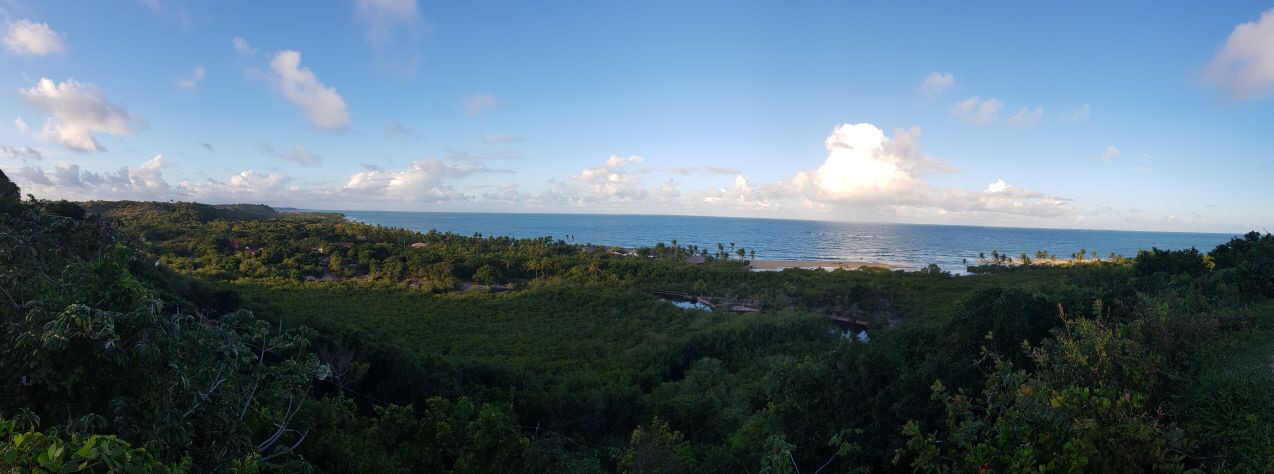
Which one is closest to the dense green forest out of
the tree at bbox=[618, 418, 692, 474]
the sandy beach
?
the tree at bbox=[618, 418, 692, 474]

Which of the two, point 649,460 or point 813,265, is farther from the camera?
point 813,265

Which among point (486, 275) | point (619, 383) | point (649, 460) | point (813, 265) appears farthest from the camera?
point (813, 265)

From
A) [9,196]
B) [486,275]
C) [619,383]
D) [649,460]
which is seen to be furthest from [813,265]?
[9,196]

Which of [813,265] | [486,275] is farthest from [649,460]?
[813,265]

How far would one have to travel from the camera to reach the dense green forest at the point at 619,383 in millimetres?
4293

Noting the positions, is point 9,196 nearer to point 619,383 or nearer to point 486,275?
point 619,383

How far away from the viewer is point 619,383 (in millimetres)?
24000

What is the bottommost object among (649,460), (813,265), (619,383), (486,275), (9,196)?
(813,265)

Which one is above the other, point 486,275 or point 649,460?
point 649,460

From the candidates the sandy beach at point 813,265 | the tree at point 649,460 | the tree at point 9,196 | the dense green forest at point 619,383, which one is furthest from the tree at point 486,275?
the tree at point 649,460

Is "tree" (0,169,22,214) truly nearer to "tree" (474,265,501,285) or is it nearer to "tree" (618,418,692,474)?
"tree" (618,418,692,474)

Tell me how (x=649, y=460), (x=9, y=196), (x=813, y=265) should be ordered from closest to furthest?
(x=649, y=460)
(x=9, y=196)
(x=813, y=265)

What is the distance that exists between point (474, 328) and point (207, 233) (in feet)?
179

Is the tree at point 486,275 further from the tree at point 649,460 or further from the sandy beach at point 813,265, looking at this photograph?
the tree at point 649,460
